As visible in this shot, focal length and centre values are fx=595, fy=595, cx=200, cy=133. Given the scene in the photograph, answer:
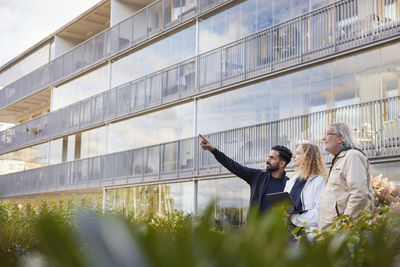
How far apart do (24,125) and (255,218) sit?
115 feet

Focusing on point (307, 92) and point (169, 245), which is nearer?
point (169, 245)

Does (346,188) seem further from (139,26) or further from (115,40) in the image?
(115,40)

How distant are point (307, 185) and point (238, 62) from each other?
564 inches

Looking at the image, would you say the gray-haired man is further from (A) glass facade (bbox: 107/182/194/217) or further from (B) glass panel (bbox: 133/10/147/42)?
(B) glass panel (bbox: 133/10/147/42)

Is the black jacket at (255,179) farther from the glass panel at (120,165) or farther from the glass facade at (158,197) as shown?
the glass panel at (120,165)

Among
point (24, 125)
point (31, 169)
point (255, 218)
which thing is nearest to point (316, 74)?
point (255, 218)

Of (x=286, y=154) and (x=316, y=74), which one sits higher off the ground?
(x=316, y=74)

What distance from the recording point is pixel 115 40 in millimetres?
26641

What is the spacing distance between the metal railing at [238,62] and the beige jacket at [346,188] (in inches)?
397

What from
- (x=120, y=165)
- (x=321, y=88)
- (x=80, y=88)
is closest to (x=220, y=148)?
(x=321, y=88)

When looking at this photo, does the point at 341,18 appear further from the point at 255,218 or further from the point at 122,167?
the point at 255,218

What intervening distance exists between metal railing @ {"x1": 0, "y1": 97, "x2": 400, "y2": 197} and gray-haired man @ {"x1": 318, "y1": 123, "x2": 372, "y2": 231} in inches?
213

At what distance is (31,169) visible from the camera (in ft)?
104

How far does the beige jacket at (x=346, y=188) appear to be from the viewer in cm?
466
